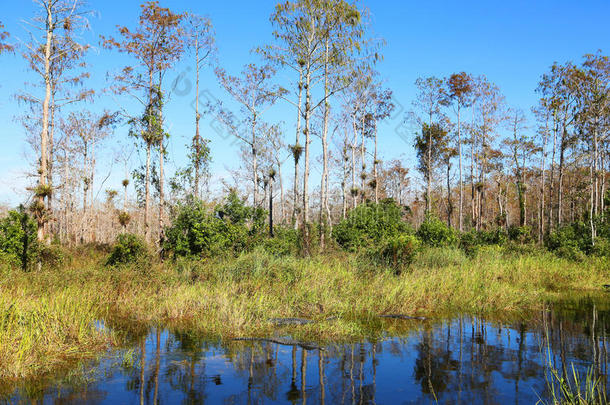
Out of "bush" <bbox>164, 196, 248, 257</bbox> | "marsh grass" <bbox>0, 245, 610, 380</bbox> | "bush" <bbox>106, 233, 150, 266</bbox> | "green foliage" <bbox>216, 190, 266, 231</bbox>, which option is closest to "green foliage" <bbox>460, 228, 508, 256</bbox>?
"marsh grass" <bbox>0, 245, 610, 380</bbox>

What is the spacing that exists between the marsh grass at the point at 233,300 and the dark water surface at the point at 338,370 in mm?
597

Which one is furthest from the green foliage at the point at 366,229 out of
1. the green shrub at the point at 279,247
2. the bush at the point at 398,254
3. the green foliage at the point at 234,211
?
the green foliage at the point at 234,211

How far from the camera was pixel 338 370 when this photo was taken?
5.84m

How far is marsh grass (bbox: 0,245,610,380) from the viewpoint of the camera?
247 inches

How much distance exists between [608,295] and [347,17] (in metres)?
13.6

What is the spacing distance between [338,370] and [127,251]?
30.4 ft

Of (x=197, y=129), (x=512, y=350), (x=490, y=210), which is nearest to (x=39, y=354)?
(x=512, y=350)

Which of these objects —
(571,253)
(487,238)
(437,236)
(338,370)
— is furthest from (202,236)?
(487,238)

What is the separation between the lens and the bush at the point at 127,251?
508 inches

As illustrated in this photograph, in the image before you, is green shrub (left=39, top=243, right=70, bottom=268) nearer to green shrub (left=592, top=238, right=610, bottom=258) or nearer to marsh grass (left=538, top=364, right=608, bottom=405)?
marsh grass (left=538, top=364, right=608, bottom=405)

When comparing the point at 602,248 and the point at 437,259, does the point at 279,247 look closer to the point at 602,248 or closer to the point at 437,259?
the point at 437,259

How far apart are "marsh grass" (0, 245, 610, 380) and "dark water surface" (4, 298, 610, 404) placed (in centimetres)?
60

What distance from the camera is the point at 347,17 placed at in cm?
1822

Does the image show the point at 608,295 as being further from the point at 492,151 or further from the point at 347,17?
the point at 492,151
